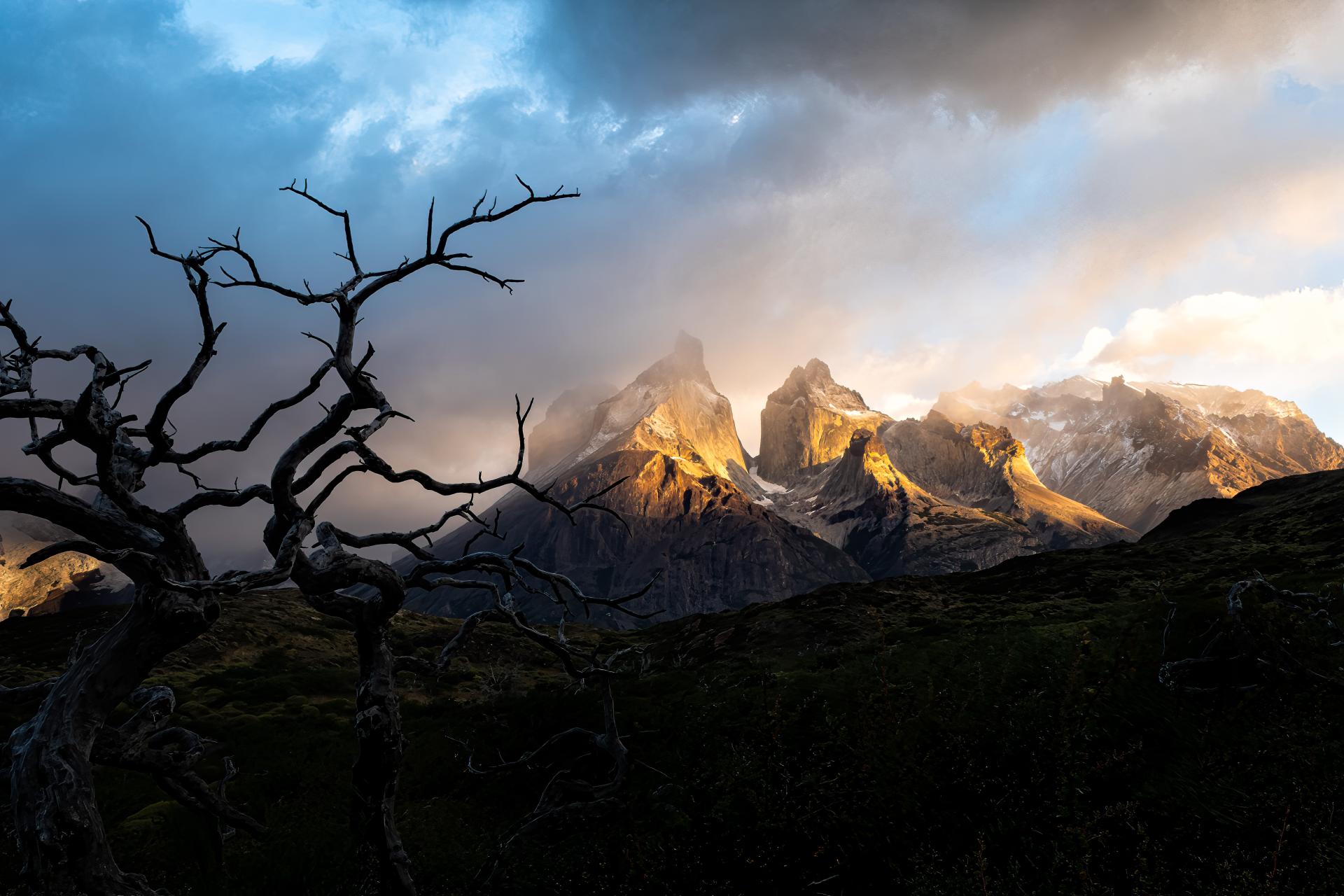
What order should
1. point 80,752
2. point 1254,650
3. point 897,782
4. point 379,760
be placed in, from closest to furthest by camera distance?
1. point 80,752
2. point 379,760
3. point 897,782
4. point 1254,650

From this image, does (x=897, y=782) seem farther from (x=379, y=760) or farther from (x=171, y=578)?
(x=171, y=578)

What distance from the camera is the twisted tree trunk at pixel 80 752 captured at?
9.12 m

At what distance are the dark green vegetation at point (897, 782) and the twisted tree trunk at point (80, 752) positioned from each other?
4.31 metres

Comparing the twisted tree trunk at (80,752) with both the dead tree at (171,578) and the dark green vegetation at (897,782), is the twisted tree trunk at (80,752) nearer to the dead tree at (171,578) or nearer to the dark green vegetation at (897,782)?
the dead tree at (171,578)

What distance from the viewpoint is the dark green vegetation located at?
35.6 feet

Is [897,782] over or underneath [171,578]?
underneath

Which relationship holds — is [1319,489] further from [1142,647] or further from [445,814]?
[445,814]

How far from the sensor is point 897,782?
12859 millimetres

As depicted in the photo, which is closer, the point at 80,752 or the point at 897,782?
the point at 80,752

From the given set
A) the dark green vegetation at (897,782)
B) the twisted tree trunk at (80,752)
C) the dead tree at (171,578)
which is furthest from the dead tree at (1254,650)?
the twisted tree trunk at (80,752)

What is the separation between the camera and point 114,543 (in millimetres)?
10984

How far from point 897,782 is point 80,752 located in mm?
14893

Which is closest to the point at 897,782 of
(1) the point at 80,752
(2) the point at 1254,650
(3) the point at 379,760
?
(3) the point at 379,760

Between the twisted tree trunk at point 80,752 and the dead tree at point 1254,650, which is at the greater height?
the twisted tree trunk at point 80,752
